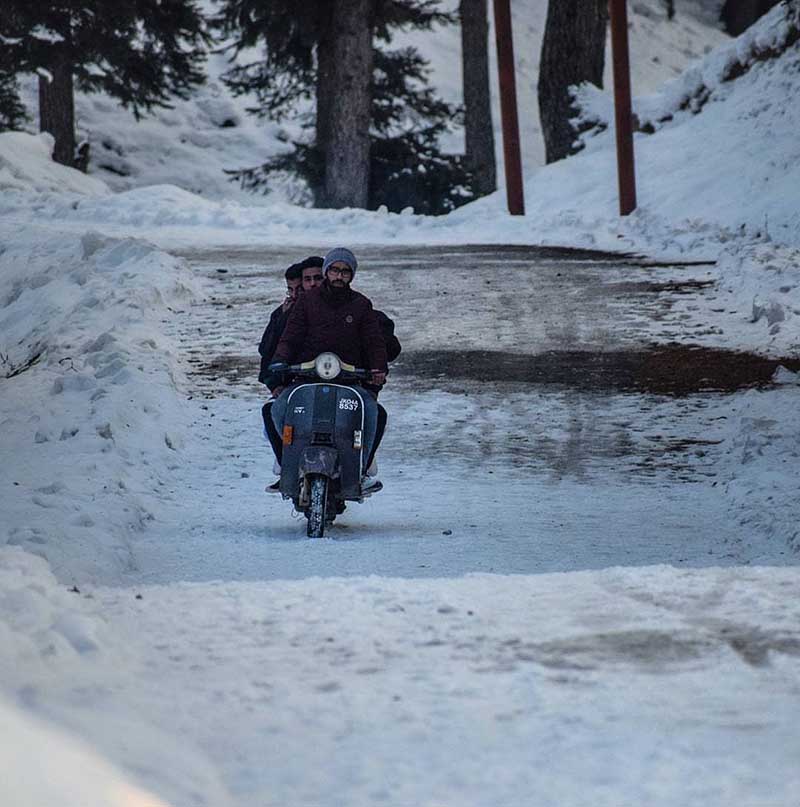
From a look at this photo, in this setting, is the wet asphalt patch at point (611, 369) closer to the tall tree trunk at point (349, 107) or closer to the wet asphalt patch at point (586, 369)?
the wet asphalt patch at point (586, 369)

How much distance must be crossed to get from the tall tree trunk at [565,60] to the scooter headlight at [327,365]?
20780mm

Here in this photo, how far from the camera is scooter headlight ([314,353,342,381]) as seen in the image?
900 centimetres

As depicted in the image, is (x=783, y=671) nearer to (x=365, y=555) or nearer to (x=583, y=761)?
(x=583, y=761)

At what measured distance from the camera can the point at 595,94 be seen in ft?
95.5

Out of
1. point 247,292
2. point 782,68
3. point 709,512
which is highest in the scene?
point 782,68

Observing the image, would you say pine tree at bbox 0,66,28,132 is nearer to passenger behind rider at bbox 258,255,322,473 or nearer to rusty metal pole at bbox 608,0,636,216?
rusty metal pole at bbox 608,0,636,216

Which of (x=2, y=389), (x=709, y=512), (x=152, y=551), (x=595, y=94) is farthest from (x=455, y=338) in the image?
(x=595, y=94)

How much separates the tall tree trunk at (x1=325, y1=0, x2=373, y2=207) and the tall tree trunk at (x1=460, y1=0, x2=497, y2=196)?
4.90 meters

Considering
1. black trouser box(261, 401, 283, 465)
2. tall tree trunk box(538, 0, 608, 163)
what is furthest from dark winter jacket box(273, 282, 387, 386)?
tall tree trunk box(538, 0, 608, 163)

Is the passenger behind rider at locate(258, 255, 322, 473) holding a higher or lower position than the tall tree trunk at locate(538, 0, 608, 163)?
lower

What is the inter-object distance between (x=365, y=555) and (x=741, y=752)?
4.17 metres

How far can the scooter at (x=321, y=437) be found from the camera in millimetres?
8977

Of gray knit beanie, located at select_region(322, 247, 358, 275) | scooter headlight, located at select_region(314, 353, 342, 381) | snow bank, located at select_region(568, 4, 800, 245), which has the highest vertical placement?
snow bank, located at select_region(568, 4, 800, 245)

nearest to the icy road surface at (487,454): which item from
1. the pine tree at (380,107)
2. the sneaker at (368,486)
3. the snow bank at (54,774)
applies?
the sneaker at (368,486)
